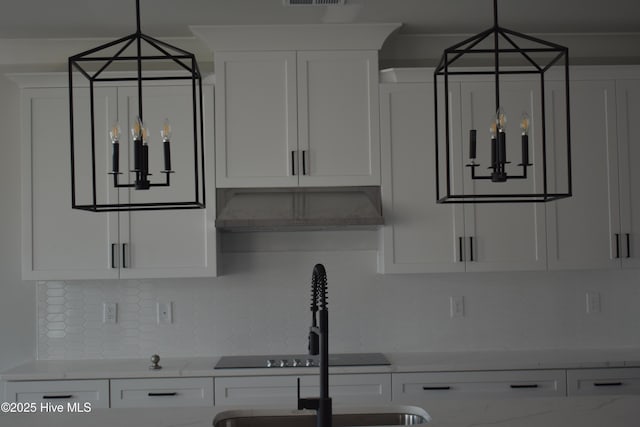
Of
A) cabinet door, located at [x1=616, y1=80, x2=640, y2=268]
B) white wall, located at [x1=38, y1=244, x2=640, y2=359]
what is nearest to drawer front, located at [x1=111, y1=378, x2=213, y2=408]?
white wall, located at [x1=38, y1=244, x2=640, y2=359]

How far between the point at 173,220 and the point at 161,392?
0.95 metres

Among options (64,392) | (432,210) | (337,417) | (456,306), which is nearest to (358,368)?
(456,306)

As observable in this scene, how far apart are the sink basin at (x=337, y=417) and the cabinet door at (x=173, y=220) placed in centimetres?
150

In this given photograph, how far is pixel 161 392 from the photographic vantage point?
3.88 meters

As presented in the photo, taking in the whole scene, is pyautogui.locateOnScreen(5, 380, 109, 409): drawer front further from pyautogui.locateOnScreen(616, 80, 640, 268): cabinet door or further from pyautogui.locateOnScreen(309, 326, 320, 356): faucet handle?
pyautogui.locateOnScreen(616, 80, 640, 268): cabinet door

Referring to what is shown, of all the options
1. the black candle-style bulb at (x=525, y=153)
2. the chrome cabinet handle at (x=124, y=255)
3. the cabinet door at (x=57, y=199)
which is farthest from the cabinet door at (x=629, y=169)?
the cabinet door at (x=57, y=199)

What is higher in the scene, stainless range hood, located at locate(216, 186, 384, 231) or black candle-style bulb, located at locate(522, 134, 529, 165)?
black candle-style bulb, located at locate(522, 134, 529, 165)

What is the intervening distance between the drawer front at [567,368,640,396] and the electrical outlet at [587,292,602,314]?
551mm

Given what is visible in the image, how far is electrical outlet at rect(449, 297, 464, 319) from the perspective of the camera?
441cm

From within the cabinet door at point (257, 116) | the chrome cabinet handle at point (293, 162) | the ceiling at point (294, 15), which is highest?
the ceiling at point (294, 15)

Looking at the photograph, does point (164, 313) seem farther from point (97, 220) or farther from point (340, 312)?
point (340, 312)

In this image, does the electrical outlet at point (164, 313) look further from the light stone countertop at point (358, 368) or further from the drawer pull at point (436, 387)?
the drawer pull at point (436, 387)

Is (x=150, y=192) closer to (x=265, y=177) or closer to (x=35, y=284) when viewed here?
(x=265, y=177)

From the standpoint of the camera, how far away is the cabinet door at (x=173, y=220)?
13.3 ft
